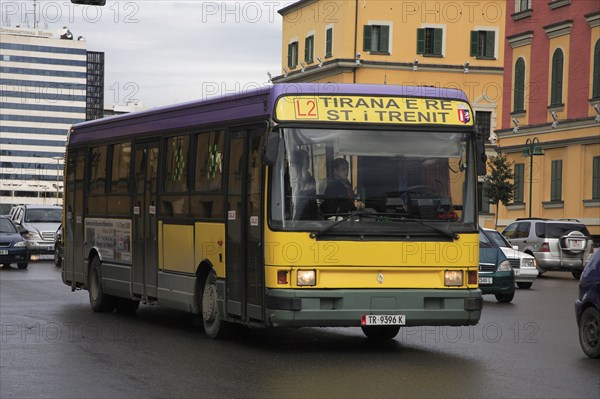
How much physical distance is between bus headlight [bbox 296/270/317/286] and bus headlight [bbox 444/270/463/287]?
4.83ft

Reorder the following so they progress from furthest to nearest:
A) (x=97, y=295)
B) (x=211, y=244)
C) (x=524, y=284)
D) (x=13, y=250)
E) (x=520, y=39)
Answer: (x=520, y=39), (x=13, y=250), (x=524, y=284), (x=97, y=295), (x=211, y=244)

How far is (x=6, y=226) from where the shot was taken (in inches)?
1517

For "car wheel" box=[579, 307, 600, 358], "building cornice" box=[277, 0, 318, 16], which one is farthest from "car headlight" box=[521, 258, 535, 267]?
Answer: "building cornice" box=[277, 0, 318, 16]

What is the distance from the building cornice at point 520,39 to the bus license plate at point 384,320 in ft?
147

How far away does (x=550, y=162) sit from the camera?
181 feet

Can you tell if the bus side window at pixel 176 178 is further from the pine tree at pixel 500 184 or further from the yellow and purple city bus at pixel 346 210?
the pine tree at pixel 500 184

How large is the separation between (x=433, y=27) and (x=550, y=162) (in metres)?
29.4

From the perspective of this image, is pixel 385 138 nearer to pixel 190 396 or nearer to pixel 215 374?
pixel 215 374

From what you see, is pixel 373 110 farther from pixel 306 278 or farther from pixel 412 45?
pixel 412 45

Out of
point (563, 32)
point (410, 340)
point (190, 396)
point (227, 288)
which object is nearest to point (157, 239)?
point (227, 288)

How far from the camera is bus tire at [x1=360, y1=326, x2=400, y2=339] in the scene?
15.5 metres

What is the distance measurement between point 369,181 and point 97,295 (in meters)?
7.45

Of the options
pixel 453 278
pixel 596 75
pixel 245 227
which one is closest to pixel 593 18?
pixel 596 75

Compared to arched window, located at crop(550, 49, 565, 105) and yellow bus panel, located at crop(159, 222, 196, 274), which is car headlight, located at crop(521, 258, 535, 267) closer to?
yellow bus panel, located at crop(159, 222, 196, 274)
